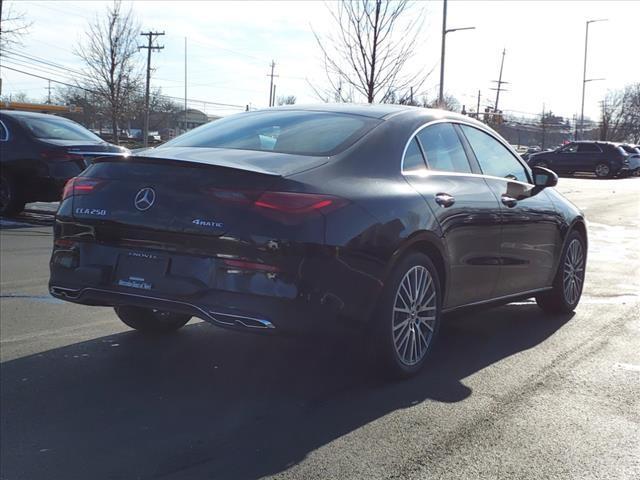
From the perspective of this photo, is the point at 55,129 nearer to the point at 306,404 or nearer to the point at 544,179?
the point at 544,179

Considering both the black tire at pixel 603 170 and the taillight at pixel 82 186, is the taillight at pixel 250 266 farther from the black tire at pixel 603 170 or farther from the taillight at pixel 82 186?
the black tire at pixel 603 170

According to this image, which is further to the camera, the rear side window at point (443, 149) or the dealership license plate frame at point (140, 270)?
the rear side window at point (443, 149)

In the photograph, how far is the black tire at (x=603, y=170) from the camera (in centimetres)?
3503

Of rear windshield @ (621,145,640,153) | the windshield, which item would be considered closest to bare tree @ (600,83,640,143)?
rear windshield @ (621,145,640,153)

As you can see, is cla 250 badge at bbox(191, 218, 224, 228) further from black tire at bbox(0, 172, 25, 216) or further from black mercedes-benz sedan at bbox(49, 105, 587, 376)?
black tire at bbox(0, 172, 25, 216)

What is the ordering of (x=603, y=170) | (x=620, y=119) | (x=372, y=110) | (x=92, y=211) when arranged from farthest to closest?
(x=620, y=119), (x=603, y=170), (x=372, y=110), (x=92, y=211)

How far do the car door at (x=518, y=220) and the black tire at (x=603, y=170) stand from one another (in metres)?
31.0

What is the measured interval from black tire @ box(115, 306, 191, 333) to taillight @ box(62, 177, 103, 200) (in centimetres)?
105

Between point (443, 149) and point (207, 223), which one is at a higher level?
point (443, 149)

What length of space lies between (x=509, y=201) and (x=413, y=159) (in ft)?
3.78

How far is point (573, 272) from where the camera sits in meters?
6.59

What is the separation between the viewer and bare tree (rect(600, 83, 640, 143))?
39.6 meters

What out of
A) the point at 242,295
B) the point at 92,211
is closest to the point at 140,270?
the point at 92,211

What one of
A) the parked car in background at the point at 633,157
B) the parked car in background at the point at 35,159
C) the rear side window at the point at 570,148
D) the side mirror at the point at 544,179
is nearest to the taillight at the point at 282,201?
the side mirror at the point at 544,179
